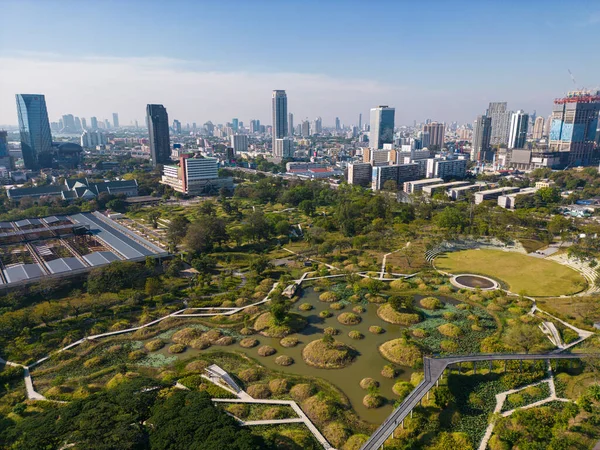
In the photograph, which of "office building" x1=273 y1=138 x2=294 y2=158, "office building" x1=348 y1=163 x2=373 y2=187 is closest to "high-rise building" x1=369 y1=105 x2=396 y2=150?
"office building" x1=273 y1=138 x2=294 y2=158

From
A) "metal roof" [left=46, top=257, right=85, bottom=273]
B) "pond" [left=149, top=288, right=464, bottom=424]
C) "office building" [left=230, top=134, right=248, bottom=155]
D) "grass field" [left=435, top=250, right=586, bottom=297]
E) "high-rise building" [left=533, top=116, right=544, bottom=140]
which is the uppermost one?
"high-rise building" [left=533, top=116, right=544, bottom=140]

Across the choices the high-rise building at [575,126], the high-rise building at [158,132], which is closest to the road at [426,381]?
the high-rise building at [575,126]

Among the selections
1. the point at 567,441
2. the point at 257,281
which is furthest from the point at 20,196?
the point at 567,441

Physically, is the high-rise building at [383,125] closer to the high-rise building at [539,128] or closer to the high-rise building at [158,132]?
the high-rise building at [158,132]

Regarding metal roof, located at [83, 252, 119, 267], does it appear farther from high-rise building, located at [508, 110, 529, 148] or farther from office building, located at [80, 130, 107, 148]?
office building, located at [80, 130, 107, 148]

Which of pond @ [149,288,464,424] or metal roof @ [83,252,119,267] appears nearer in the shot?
pond @ [149,288,464,424]

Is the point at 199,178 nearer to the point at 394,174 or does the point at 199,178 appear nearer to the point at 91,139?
the point at 394,174
